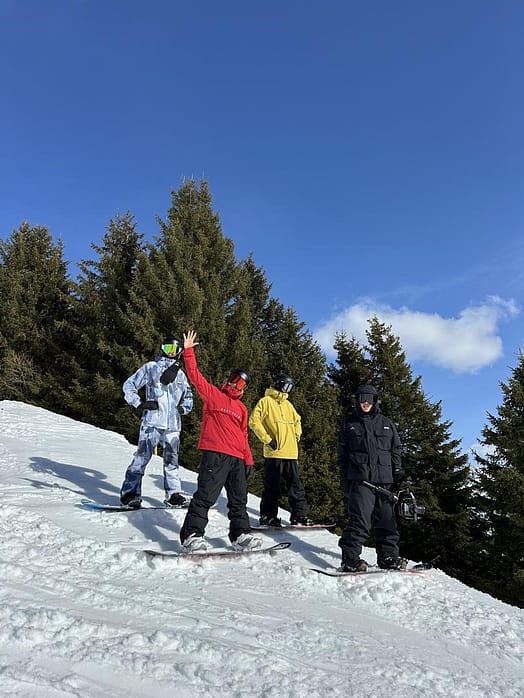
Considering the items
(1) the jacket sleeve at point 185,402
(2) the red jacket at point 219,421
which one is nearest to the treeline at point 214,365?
(1) the jacket sleeve at point 185,402

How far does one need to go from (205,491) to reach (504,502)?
18.9 metres

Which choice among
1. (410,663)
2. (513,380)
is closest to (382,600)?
(410,663)

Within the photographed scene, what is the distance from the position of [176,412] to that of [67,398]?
15.2m

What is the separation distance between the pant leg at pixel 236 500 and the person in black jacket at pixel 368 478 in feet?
3.65

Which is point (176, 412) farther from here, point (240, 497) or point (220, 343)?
point (220, 343)

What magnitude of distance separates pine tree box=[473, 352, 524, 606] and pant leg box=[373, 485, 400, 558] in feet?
48.7

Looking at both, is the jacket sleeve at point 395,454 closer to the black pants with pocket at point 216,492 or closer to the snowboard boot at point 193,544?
the black pants with pocket at point 216,492

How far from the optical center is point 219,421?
5.67 meters

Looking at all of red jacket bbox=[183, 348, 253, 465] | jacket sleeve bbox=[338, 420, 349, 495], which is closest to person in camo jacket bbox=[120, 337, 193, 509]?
red jacket bbox=[183, 348, 253, 465]

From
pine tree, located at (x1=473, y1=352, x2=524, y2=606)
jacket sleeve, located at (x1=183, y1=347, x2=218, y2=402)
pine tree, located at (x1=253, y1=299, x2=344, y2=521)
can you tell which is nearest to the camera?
jacket sleeve, located at (x1=183, y1=347, x2=218, y2=402)

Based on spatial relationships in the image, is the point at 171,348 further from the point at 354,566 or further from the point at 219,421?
the point at 354,566

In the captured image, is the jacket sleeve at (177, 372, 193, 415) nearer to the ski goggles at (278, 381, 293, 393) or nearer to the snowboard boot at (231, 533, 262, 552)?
the ski goggles at (278, 381, 293, 393)

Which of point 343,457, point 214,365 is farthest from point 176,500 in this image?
point 214,365

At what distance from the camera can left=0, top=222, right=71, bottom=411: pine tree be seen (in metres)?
23.1
